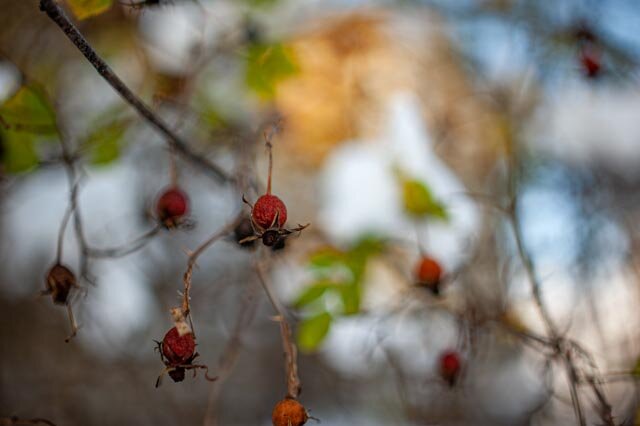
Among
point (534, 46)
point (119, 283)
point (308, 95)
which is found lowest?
point (119, 283)

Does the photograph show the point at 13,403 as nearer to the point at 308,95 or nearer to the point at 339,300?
the point at 339,300

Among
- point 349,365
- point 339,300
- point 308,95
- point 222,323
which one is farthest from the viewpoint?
point 308,95

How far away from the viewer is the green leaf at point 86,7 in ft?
2.71

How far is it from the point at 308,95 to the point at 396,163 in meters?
1.44

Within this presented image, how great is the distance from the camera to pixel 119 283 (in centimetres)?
164

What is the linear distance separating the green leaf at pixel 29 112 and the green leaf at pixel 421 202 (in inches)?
27.7

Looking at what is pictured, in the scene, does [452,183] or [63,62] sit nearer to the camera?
[452,183]

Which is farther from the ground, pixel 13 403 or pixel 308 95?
pixel 308 95

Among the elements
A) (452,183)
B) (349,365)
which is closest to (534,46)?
(452,183)

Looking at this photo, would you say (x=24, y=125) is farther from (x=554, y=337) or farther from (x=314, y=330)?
(x=554, y=337)

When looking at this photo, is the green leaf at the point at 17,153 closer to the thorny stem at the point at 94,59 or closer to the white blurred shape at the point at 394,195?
the thorny stem at the point at 94,59

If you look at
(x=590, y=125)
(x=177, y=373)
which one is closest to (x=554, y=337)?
(x=177, y=373)

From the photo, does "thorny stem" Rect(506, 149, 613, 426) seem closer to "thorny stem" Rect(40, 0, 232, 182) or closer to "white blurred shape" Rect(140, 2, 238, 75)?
"thorny stem" Rect(40, 0, 232, 182)

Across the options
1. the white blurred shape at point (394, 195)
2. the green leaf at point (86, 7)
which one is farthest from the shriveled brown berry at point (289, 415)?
the white blurred shape at point (394, 195)
